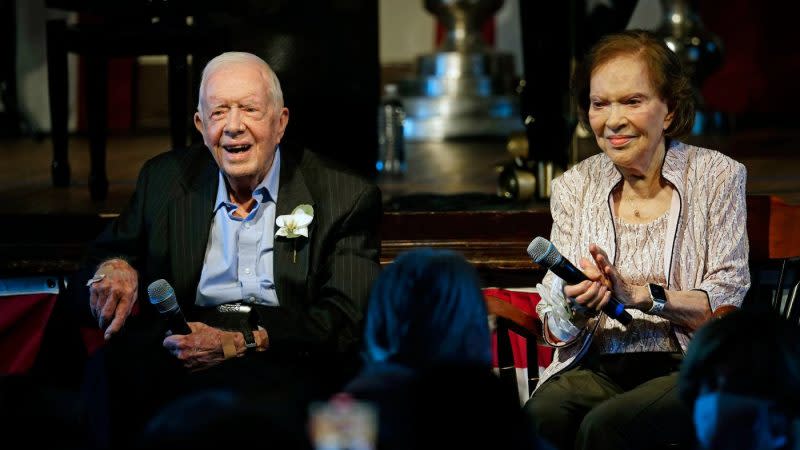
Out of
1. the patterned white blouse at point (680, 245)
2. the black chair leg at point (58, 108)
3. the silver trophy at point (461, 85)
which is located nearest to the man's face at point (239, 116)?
the patterned white blouse at point (680, 245)

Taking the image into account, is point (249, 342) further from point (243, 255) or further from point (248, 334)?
point (243, 255)

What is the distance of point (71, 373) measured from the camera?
138 inches

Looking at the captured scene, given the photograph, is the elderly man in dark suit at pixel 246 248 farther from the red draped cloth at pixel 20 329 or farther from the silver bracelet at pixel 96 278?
the red draped cloth at pixel 20 329

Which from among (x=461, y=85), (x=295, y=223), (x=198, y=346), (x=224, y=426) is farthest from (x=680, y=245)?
(x=461, y=85)

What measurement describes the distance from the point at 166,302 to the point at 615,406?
0.97 meters

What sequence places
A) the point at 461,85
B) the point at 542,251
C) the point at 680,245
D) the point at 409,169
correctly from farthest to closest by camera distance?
the point at 461,85
the point at 409,169
the point at 680,245
the point at 542,251

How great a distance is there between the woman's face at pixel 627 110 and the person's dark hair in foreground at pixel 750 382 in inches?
38.1

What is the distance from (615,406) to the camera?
110 inches

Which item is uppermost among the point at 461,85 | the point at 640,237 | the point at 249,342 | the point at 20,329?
the point at 461,85

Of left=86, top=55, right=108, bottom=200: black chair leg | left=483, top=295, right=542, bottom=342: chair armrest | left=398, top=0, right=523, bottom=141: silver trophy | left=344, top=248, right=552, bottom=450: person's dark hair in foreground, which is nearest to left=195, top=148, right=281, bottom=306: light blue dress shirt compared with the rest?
left=483, top=295, right=542, bottom=342: chair armrest

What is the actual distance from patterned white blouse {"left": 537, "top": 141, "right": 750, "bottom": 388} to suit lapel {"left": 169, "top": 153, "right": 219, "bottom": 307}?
2.65ft

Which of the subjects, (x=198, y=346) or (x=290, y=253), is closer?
(x=198, y=346)

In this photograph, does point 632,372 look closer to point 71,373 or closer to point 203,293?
point 203,293

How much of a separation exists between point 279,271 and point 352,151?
2254 mm
